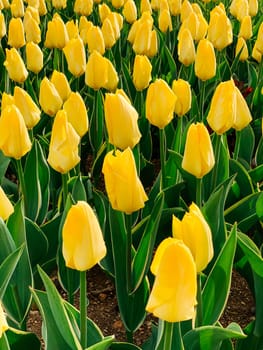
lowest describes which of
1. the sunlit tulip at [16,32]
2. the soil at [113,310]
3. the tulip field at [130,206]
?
the soil at [113,310]

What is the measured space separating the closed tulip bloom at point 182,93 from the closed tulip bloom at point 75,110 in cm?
40

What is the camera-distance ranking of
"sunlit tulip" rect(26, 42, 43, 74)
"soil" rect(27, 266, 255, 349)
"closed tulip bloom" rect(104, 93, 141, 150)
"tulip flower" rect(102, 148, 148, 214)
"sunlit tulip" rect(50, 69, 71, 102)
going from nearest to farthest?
"tulip flower" rect(102, 148, 148, 214) < "closed tulip bloom" rect(104, 93, 141, 150) < "soil" rect(27, 266, 255, 349) < "sunlit tulip" rect(50, 69, 71, 102) < "sunlit tulip" rect(26, 42, 43, 74)

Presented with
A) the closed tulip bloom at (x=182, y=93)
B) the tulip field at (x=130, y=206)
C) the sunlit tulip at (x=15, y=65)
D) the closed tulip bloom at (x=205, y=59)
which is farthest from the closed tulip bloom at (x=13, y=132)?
the closed tulip bloom at (x=205, y=59)

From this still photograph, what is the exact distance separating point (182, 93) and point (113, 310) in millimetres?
777

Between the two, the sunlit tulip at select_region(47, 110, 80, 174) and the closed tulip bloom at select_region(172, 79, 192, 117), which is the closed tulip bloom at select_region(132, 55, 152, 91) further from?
the sunlit tulip at select_region(47, 110, 80, 174)

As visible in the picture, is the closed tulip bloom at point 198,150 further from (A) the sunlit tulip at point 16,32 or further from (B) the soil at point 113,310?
(A) the sunlit tulip at point 16,32

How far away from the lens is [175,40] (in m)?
3.86

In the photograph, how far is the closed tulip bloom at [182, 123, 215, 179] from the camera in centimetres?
159

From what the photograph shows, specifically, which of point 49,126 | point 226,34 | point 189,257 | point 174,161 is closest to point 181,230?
point 189,257

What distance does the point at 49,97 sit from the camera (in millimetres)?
2166

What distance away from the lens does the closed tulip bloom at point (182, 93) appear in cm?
218

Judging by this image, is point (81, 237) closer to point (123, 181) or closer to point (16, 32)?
point (123, 181)

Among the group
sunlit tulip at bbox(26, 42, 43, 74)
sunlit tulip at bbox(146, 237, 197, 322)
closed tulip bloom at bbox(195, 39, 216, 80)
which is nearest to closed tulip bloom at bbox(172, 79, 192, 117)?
closed tulip bloom at bbox(195, 39, 216, 80)

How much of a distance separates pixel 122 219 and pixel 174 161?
15.0 inches
